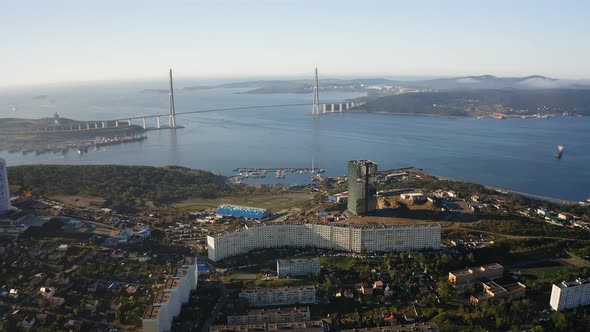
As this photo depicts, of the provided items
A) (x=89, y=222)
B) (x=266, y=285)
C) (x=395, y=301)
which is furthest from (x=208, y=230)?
(x=395, y=301)

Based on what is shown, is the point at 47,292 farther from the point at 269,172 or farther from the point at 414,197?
the point at 269,172

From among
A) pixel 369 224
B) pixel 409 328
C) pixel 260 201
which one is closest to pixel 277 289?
pixel 409 328

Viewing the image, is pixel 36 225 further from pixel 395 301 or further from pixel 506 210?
pixel 506 210

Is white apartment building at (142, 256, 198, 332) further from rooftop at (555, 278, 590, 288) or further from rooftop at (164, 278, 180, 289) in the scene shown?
rooftop at (555, 278, 590, 288)

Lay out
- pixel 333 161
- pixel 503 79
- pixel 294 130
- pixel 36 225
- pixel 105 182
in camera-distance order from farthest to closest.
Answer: pixel 503 79 → pixel 294 130 → pixel 333 161 → pixel 105 182 → pixel 36 225

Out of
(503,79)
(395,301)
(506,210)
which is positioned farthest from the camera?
(503,79)

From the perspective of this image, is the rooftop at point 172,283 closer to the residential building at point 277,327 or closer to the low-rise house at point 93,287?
the residential building at point 277,327

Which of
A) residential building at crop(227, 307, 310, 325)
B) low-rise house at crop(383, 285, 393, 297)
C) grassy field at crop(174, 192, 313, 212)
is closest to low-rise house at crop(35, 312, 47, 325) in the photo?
residential building at crop(227, 307, 310, 325)
